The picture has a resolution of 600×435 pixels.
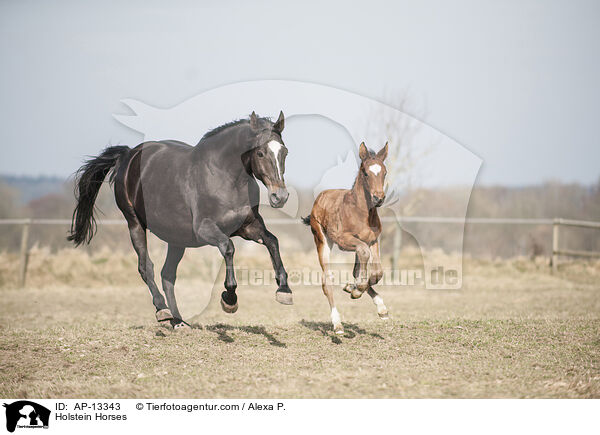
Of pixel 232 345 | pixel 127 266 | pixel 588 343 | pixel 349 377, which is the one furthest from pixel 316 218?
pixel 127 266

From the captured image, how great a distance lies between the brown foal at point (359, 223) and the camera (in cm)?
591

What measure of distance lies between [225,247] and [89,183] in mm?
3217

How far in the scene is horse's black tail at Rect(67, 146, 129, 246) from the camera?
8.09 m

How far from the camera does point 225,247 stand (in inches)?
238

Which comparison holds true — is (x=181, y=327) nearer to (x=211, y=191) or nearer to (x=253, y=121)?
(x=211, y=191)

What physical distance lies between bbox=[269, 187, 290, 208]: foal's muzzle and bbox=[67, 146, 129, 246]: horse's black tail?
3.54 m

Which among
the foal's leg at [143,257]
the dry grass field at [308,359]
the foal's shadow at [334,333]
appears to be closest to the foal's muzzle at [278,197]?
the dry grass field at [308,359]

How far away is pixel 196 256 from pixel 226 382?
11.5 meters

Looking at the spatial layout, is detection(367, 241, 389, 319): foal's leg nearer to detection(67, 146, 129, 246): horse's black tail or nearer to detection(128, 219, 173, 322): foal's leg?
detection(128, 219, 173, 322): foal's leg

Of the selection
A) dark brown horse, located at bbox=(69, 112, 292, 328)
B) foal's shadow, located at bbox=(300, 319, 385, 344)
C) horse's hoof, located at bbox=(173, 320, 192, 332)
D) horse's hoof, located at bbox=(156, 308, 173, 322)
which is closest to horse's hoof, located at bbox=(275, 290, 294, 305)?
dark brown horse, located at bbox=(69, 112, 292, 328)


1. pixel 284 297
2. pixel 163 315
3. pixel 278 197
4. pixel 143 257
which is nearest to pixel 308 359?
pixel 284 297

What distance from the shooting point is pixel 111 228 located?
68.5ft

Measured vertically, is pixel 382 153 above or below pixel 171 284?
above

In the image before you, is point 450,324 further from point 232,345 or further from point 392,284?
point 392,284
